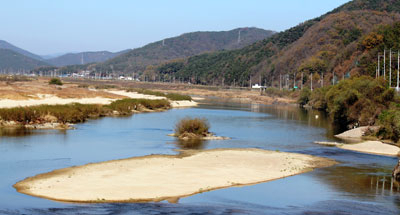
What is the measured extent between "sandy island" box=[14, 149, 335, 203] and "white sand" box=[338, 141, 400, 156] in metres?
5.88

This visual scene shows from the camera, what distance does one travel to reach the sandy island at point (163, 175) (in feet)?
69.7

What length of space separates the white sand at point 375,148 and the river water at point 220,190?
1378 millimetres

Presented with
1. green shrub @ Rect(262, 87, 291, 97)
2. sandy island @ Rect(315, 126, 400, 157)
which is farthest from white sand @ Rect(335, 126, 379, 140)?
green shrub @ Rect(262, 87, 291, 97)

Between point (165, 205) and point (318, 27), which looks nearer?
point (165, 205)

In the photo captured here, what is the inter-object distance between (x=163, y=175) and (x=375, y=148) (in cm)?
1862

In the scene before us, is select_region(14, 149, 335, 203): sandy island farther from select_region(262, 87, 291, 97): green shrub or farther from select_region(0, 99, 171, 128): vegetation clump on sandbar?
select_region(262, 87, 291, 97): green shrub

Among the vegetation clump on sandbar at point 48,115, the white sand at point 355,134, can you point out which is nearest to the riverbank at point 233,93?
the vegetation clump on sandbar at point 48,115

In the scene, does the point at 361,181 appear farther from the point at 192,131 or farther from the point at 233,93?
the point at 233,93

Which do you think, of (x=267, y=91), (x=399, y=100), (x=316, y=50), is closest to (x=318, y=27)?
(x=316, y=50)

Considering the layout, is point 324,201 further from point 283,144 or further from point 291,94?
point 291,94

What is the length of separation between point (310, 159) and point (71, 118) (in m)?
27.9

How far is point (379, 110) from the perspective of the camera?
52.8 m

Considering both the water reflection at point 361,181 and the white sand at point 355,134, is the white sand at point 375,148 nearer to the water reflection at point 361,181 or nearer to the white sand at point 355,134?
the water reflection at point 361,181

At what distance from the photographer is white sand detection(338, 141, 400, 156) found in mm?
36500
